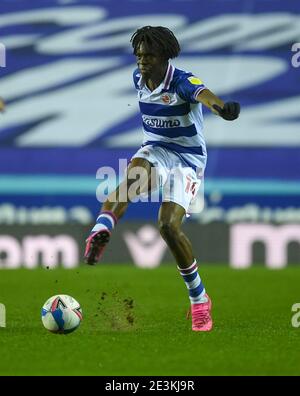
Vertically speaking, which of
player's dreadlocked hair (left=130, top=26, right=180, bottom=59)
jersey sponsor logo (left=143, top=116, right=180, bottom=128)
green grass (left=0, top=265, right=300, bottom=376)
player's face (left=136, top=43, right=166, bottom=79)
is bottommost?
green grass (left=0, top=265, right=300, bottom=376)

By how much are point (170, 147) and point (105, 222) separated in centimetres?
108

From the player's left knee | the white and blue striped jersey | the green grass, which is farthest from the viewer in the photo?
the white and blue striped jersey

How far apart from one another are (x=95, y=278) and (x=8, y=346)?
598cm

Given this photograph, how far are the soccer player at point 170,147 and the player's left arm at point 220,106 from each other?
1 cm

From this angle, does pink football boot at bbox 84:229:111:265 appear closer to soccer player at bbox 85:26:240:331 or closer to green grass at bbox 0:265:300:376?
soccer player at bbox 85:26:240:331

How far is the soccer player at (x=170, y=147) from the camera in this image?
7512 millimetres

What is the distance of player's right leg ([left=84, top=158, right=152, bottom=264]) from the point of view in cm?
703

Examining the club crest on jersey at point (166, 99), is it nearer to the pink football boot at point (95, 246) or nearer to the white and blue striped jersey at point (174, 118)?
the white and blue striped jersey at point (174, 118)

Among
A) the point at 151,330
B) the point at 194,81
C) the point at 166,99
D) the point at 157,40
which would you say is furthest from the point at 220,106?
the point at 151,330

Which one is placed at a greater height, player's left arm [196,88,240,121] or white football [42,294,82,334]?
player's left arm [196,88,240,121]

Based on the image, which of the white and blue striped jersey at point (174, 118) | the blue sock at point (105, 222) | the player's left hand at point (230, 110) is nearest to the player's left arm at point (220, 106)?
the player's left hand at point (230, 110)

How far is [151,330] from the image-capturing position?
7750 mm

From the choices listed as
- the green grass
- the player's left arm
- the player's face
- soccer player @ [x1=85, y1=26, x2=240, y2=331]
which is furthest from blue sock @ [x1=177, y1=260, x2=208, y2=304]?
the player's face

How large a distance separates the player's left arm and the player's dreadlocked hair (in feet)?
2.01
